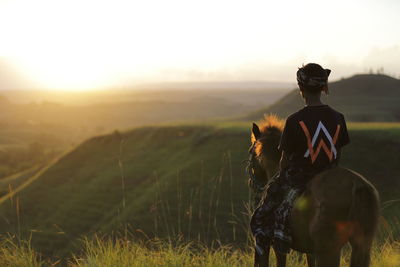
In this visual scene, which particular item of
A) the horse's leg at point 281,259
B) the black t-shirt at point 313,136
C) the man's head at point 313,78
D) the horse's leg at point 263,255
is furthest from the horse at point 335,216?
the man's head at point 313,78

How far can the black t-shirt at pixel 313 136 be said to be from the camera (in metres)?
4.95

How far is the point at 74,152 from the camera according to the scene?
5481 cm

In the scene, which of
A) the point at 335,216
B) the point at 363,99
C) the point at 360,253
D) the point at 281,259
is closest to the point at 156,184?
the point at 281,259

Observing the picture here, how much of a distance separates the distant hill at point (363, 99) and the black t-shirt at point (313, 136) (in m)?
59.3

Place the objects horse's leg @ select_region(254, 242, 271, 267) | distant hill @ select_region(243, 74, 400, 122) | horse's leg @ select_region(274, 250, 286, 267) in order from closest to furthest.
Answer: horse's leg @ select_region(254, 242, 271, 267) → horse's leg @ select_region(274, 250, 286, 267) → distant hill @ select_region(243, 74, 400, 122)

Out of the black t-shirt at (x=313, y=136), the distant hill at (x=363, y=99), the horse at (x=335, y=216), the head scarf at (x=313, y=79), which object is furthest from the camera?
the distant hill at (x=363, y=99)

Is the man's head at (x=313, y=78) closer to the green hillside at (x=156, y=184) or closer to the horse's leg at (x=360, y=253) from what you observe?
the horse's leg at (x=360, y=253)

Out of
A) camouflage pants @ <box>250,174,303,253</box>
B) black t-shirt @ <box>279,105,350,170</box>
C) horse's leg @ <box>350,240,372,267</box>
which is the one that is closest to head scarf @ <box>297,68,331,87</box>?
black t-shirt @ <box>279,105,350,170</box>

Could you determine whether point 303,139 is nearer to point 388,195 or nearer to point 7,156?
point 388,195

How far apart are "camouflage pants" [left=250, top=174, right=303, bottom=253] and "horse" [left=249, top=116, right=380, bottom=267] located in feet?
0.31

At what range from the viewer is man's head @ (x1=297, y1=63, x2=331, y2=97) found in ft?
16.6

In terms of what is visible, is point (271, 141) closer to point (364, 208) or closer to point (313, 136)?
point (313, 136)

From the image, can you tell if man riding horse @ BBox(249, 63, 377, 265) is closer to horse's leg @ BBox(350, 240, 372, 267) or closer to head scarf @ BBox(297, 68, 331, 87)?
head scarf @ BBox(297, 68, 331, 87)

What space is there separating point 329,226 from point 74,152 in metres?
52.8
